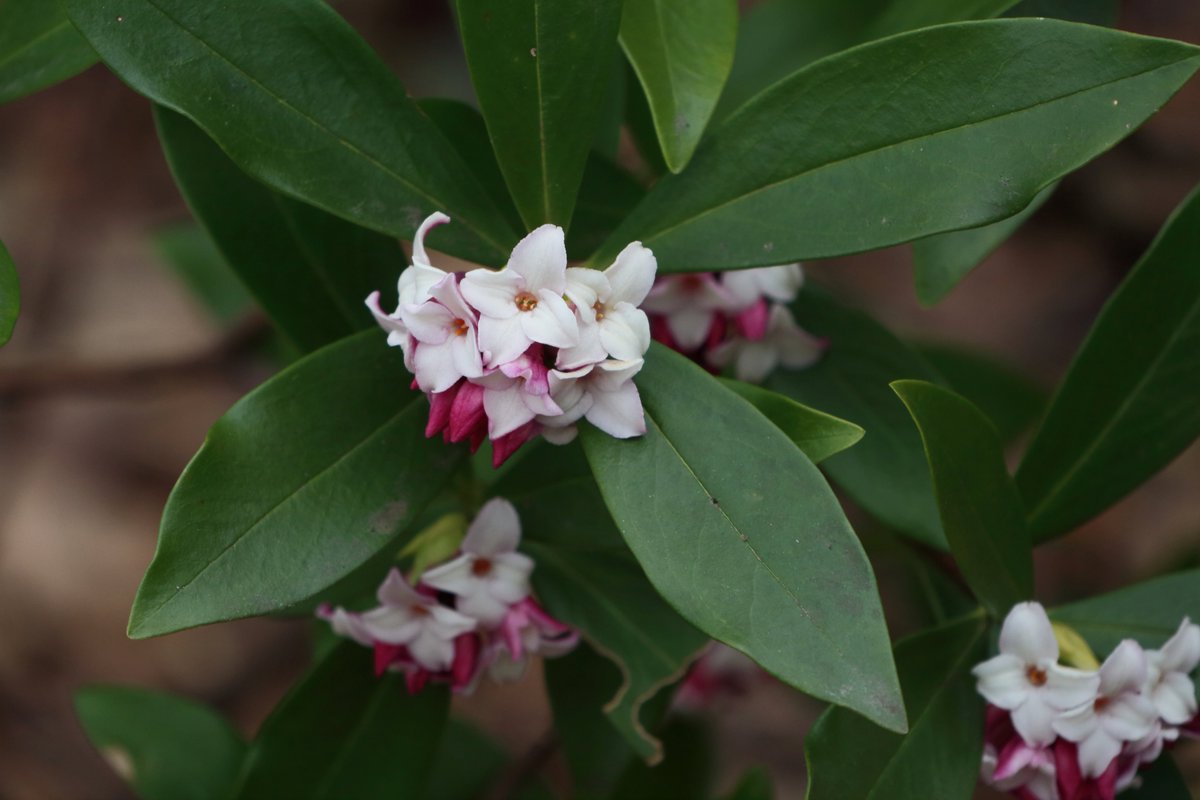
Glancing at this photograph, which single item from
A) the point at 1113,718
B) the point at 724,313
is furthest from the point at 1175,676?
the point at 724,313

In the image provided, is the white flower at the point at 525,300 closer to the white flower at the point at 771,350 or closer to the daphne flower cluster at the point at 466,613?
the daphne flower cluster at the point at 466,613

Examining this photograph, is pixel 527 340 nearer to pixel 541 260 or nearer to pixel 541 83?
pixel 541 260

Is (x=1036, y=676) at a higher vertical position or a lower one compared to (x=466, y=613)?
lower

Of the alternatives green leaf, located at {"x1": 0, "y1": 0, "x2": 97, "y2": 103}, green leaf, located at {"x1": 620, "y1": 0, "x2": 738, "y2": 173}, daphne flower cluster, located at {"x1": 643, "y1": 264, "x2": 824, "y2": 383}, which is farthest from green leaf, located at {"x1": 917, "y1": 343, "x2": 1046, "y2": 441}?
green leaf, located at {"x1": 0, "y1": 0, "x2": 97, "y2": 103}

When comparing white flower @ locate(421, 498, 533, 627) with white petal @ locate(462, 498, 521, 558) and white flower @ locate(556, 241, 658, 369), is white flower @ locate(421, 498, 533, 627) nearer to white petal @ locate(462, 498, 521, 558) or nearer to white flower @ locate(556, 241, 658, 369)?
white petal @ locate(462, 498, 521, 558)

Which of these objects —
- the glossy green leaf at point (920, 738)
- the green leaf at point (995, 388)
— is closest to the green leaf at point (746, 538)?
the glossy green leaf at point (920, 738)
